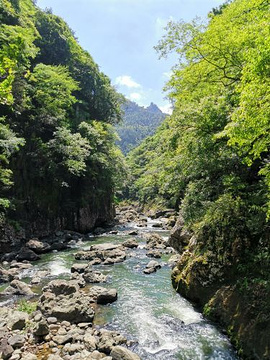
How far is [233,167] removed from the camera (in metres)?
11.0

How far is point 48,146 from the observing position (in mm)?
26734

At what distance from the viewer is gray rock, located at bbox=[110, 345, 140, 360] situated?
25.0ft

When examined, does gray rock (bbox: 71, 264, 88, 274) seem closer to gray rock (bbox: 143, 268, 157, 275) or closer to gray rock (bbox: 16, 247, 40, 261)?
gray rock (bbox: 143, 268, 157, 275)

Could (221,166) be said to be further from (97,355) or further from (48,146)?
(48,146)

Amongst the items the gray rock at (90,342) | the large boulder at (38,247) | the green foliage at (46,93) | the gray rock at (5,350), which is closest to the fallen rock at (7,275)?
the large boulder at (38,247)

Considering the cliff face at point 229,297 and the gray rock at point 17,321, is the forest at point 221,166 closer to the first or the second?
the cliff face at point 229,297

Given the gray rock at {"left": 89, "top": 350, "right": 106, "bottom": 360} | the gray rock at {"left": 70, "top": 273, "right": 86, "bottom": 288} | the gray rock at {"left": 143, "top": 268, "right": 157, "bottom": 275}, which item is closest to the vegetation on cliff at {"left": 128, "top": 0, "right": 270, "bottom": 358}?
the gray rock at {"left": 143, "top": 268, "right": 157, "bottom": 275}

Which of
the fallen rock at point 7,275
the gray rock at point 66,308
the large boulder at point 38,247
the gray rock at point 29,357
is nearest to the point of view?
the gray rock at point 29,357

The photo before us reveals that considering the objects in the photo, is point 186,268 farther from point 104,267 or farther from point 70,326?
point 104,267

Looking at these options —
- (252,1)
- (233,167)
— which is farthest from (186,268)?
(252,1)

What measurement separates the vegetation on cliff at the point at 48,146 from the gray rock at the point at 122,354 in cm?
1442

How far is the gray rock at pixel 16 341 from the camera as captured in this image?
27.1 ft

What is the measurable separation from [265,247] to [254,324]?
104 inches

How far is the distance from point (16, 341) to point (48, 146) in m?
20.7
